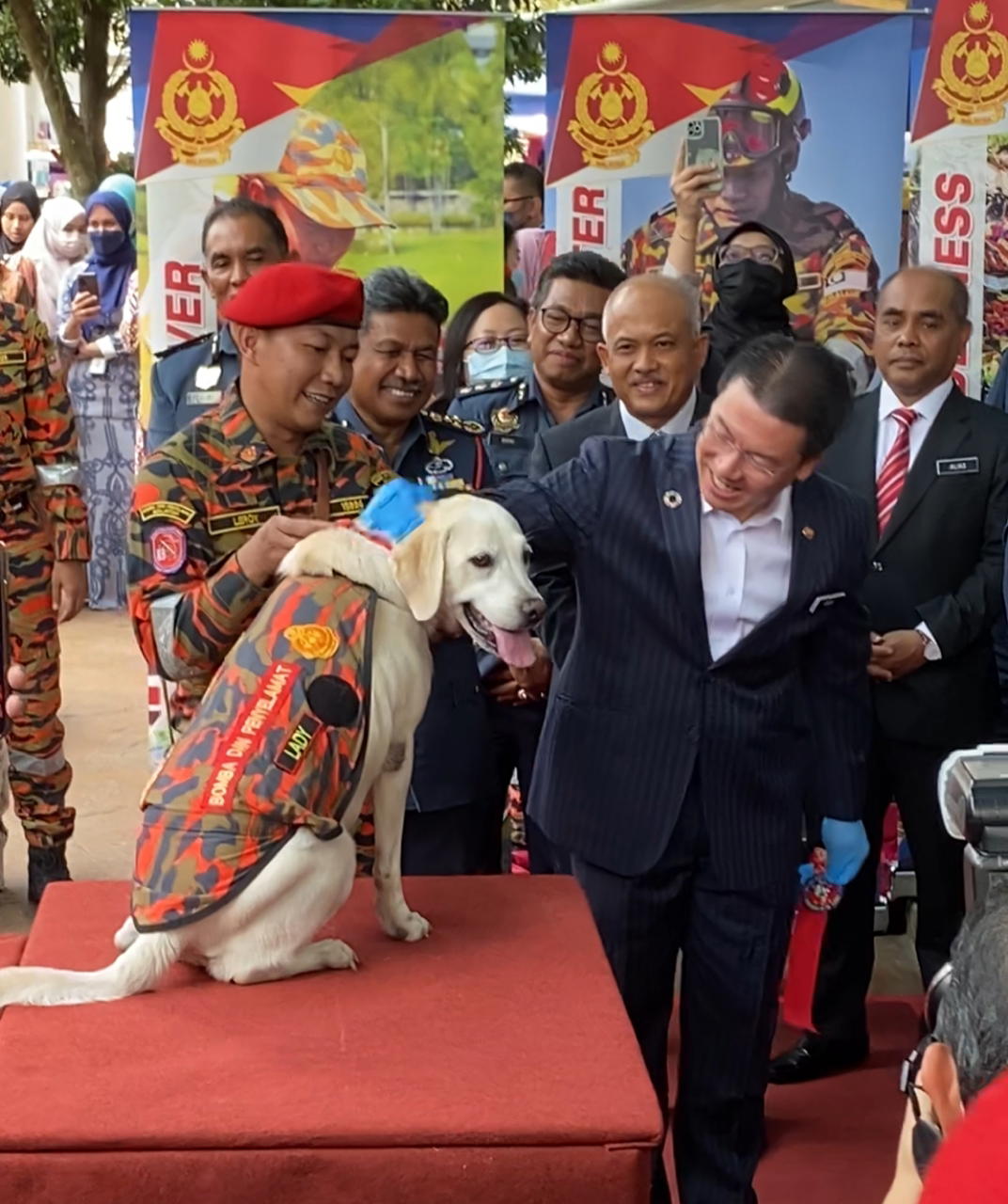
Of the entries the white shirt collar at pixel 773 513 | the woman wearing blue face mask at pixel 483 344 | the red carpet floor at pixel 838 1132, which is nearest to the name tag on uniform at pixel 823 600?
the white shirt collar at pixel 773 513

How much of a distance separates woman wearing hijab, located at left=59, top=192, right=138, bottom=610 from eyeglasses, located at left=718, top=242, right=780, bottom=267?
4.46 m

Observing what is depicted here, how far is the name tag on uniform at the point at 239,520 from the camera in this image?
103 inches

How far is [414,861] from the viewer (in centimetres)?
347

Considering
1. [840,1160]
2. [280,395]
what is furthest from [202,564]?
[840,1160]

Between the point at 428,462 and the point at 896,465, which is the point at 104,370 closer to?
the point at 428,462

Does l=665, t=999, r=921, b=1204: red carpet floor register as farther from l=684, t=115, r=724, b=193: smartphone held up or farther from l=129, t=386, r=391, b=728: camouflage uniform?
l=684, t=115, r=724, b=193: smartphone held up

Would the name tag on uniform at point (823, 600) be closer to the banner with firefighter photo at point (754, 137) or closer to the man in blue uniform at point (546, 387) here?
the man in blue uniform at point (546, 387)

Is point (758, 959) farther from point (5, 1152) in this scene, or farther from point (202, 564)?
point (5, 1152)

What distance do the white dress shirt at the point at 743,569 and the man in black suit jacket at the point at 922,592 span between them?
951mm

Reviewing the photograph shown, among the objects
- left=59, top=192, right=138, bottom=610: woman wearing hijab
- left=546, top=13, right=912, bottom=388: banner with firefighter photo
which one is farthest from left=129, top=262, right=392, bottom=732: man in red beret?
left=59, top=192, right=138, bottom=610: woman wearing hijab

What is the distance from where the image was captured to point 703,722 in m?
2.72

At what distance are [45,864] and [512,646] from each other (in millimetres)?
2755

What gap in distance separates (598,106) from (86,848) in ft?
9.22

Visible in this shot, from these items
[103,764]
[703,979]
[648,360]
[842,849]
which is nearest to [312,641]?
[703,979]
